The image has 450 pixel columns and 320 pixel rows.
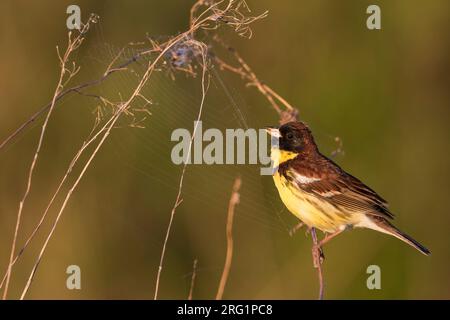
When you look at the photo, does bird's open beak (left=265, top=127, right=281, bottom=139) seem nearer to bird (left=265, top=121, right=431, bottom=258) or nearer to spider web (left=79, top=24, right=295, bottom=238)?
bird (left=265, top=121, right=431, bottom=258)

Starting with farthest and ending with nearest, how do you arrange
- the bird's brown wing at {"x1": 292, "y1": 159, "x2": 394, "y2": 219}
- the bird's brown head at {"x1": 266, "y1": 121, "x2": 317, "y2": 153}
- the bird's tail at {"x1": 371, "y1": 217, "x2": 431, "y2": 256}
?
1. the bird's brown head at {"x1": 266, "y1": 121, "x2": 317, "y2": 153}
2. the bird's brown wing at {"x1": 292, "y1": 159, "x2": 394, "y2": 219}
3. the bird's tail at {"x1": 371, "y1": 217, "x2": 431, "y2": 256}

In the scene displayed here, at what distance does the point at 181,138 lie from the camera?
5.44 metres

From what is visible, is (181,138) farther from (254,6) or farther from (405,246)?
(405,246)

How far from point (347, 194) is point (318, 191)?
0.64 ft

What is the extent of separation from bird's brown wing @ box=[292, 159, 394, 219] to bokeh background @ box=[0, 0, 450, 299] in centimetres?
83

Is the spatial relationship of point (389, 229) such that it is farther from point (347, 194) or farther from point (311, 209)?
point (311, 209)

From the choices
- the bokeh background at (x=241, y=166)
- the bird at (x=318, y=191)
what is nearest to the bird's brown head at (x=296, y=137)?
the bird at (x=318, y=191)

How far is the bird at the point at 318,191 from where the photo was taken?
15.1 feet

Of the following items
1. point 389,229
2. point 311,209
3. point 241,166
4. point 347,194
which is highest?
point 241,166

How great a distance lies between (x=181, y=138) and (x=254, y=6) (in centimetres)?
143

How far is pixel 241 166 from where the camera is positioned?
5.85 meters

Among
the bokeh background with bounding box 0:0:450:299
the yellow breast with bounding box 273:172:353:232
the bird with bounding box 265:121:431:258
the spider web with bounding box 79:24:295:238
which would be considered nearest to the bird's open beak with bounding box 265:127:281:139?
the bird with bounding box 265:121:431:258

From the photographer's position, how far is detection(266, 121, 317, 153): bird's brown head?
15.9 feet

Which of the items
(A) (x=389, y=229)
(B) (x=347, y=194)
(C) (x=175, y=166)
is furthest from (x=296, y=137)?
(C) (x=175, y=166)
